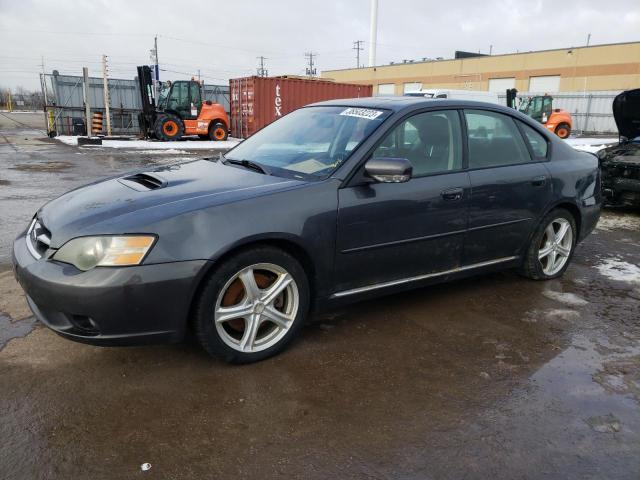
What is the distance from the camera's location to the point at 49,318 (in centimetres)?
271

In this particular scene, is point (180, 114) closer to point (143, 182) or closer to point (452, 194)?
point (143, 182)

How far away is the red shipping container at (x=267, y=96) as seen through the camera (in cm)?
2166

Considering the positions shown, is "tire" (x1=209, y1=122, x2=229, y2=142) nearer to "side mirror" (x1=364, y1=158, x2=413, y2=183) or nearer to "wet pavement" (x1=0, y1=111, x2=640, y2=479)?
"wet pavement" (x1=0, y1=111, x2=640, y2=479)

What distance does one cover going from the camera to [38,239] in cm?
294

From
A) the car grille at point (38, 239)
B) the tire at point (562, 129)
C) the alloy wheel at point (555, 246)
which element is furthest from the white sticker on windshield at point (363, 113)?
the tire at point (562, 129)

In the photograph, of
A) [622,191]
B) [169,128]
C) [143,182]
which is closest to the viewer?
[143,182]

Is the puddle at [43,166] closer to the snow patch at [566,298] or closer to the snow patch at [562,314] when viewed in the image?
the snow patch at [566,298]

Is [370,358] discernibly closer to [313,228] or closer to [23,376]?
[313,228]

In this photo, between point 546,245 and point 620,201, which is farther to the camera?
point 620,201

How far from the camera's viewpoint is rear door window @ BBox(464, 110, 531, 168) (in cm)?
390

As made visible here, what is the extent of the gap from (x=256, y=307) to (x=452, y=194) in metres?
1.63

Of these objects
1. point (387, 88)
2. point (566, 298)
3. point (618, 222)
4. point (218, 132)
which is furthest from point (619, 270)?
point (387, 88)

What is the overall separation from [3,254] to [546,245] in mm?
5151

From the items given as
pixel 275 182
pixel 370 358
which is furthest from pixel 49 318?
pixel 370 358
